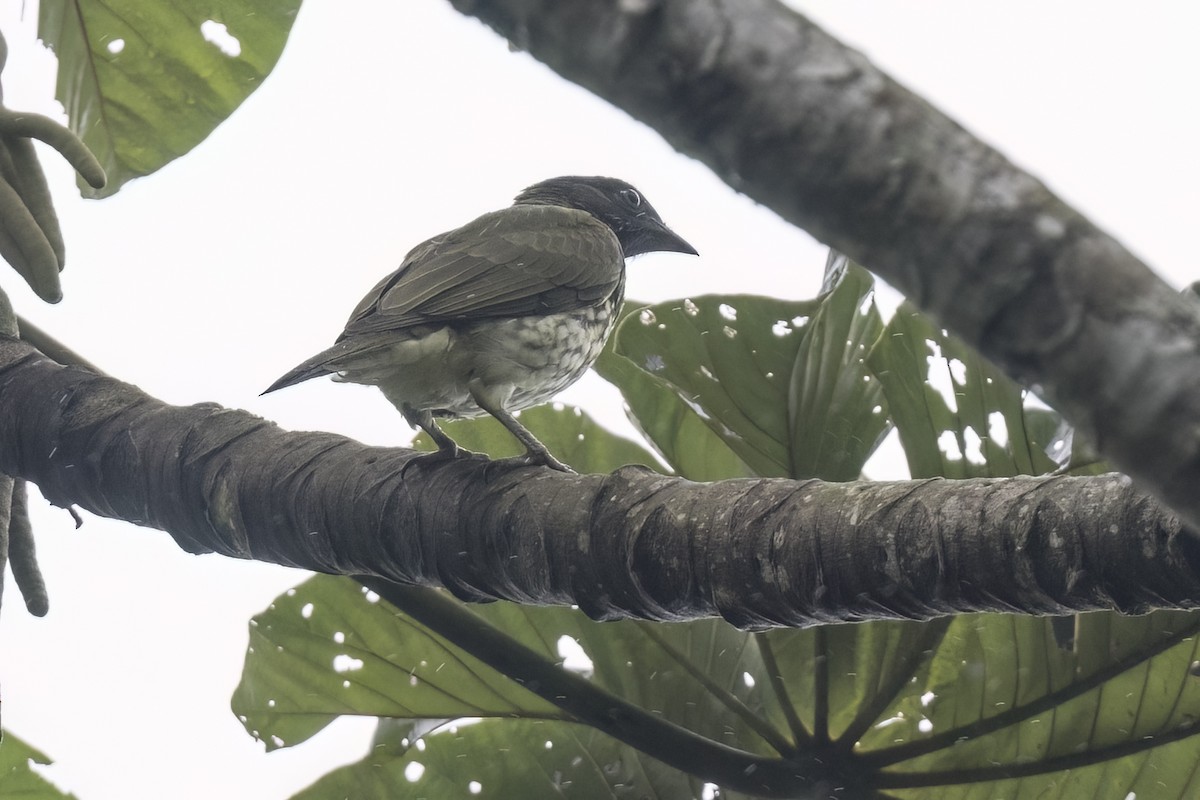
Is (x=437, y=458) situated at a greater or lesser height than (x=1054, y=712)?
greater

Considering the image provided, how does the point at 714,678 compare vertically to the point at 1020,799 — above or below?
above

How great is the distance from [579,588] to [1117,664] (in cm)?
136

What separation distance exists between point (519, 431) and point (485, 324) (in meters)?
0.44

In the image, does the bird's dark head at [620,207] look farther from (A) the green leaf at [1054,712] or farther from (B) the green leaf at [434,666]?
(A) the green leaf at [1054,712]

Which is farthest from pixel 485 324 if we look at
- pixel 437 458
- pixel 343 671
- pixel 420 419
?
pixel 343 671

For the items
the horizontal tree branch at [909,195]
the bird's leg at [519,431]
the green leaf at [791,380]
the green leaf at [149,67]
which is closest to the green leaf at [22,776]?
the bird's leg at [519,431]

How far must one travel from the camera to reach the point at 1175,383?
837mm

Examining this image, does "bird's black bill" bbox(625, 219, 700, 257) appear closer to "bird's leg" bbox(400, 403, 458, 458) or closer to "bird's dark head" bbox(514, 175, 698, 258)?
"bird's dark head" bbox(514, 175, 698, 258)

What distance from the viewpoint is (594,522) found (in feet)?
6.91

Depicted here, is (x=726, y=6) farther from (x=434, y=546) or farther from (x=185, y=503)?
(x=185, y=503)

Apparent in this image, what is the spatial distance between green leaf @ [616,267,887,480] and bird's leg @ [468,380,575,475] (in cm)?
31

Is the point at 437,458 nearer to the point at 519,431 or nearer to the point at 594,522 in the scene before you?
the point at 519,431

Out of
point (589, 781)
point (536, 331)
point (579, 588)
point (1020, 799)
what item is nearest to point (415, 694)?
point (589, 781)

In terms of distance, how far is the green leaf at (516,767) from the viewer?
3.14m
